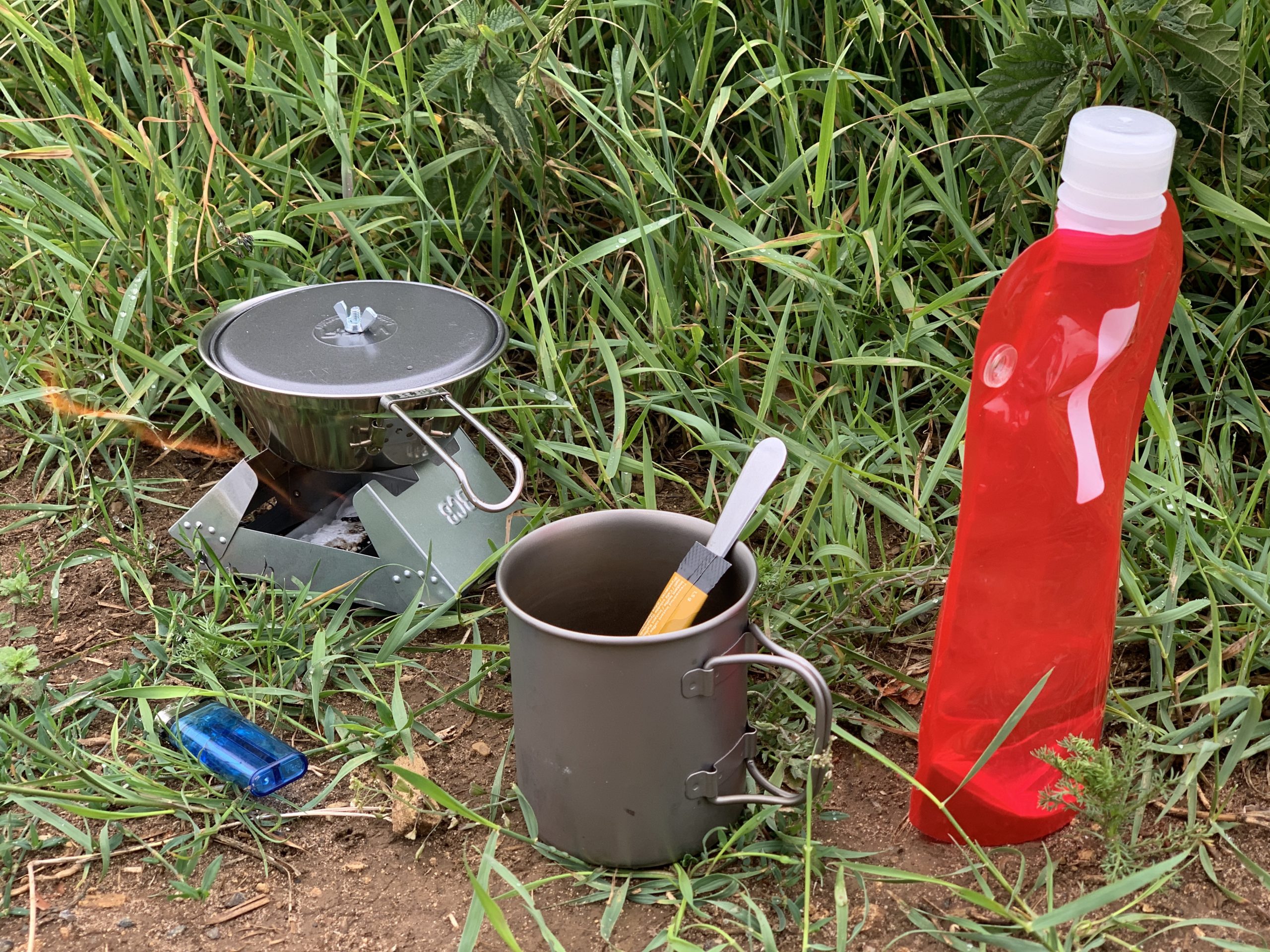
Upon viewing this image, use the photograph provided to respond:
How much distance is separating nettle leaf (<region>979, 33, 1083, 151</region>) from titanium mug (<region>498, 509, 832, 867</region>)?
24.1 inches

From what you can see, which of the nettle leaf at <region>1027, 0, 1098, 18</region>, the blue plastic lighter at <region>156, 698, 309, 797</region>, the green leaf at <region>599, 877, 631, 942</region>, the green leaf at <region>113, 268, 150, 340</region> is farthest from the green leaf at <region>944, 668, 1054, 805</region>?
the green leaf at <region>113, 268, 150, 340</region>

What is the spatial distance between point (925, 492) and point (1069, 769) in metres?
0.42

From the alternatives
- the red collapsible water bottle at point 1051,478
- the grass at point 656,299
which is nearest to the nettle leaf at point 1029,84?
the grass at point 656,299

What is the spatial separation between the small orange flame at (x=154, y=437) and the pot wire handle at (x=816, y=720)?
0.91 metres

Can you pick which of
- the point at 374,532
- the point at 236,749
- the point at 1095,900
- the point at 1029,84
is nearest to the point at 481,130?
the point at 374,532

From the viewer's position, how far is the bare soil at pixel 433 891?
1.02 metres

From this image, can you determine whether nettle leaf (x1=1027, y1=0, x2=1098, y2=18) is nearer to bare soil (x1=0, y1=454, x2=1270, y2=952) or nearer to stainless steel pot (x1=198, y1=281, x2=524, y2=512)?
stainless steel pot (x1=198, y1=281, x2=524, y2=512)

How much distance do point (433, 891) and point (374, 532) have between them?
0.43 metres

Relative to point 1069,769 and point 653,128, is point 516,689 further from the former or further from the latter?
point 653,128

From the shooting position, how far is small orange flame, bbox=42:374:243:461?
5.39ft

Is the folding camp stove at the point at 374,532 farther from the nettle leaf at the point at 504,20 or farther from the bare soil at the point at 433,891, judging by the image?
the nettle leaf at the point at 504,20

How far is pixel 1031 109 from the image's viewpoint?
4.43ft

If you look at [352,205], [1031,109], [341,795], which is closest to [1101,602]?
[1031,109]

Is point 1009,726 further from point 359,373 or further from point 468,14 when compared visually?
point 468,14
